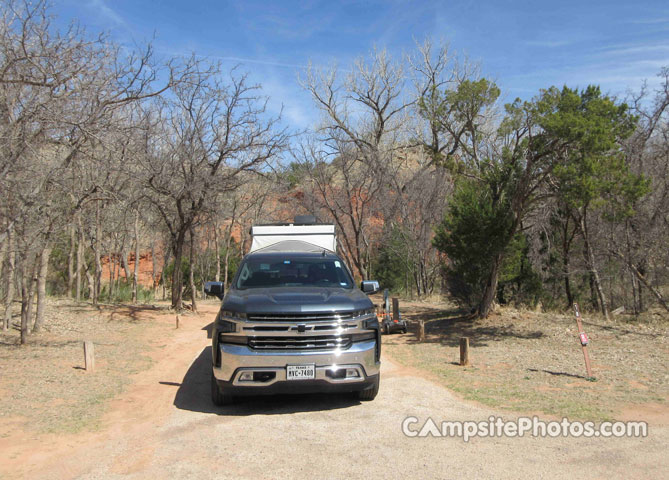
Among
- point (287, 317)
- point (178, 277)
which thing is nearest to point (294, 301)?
point (287, 317)

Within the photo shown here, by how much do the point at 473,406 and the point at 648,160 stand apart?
12.2m

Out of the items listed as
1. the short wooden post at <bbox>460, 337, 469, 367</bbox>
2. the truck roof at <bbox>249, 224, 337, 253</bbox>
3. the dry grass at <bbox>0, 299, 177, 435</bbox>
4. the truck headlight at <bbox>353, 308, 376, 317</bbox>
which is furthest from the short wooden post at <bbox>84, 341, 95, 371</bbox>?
the short wooden post at <bbox>460, 337, 469, 367</bbox>

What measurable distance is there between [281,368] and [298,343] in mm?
361

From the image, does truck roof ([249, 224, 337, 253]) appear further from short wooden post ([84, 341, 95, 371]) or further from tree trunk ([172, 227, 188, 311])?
tree trunk ([172, 227, 188, 311])

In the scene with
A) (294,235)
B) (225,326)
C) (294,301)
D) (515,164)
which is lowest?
(225,326)

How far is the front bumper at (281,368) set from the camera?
21.5 feet

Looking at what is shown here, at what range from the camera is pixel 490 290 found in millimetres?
14961

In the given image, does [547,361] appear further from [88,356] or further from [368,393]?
[88,356]

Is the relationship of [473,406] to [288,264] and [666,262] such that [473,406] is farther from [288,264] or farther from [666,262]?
[666,262]

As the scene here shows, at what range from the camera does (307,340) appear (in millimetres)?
6707

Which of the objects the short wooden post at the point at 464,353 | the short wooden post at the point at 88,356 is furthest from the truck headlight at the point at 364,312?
the short wooden post at the point at 88,356

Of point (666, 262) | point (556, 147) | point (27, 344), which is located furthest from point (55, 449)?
point (666, 262)

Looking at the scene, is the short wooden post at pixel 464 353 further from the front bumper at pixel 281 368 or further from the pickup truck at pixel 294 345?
the front bumper at pixel 281 368

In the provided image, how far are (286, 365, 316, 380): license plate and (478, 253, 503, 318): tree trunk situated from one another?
906cm
